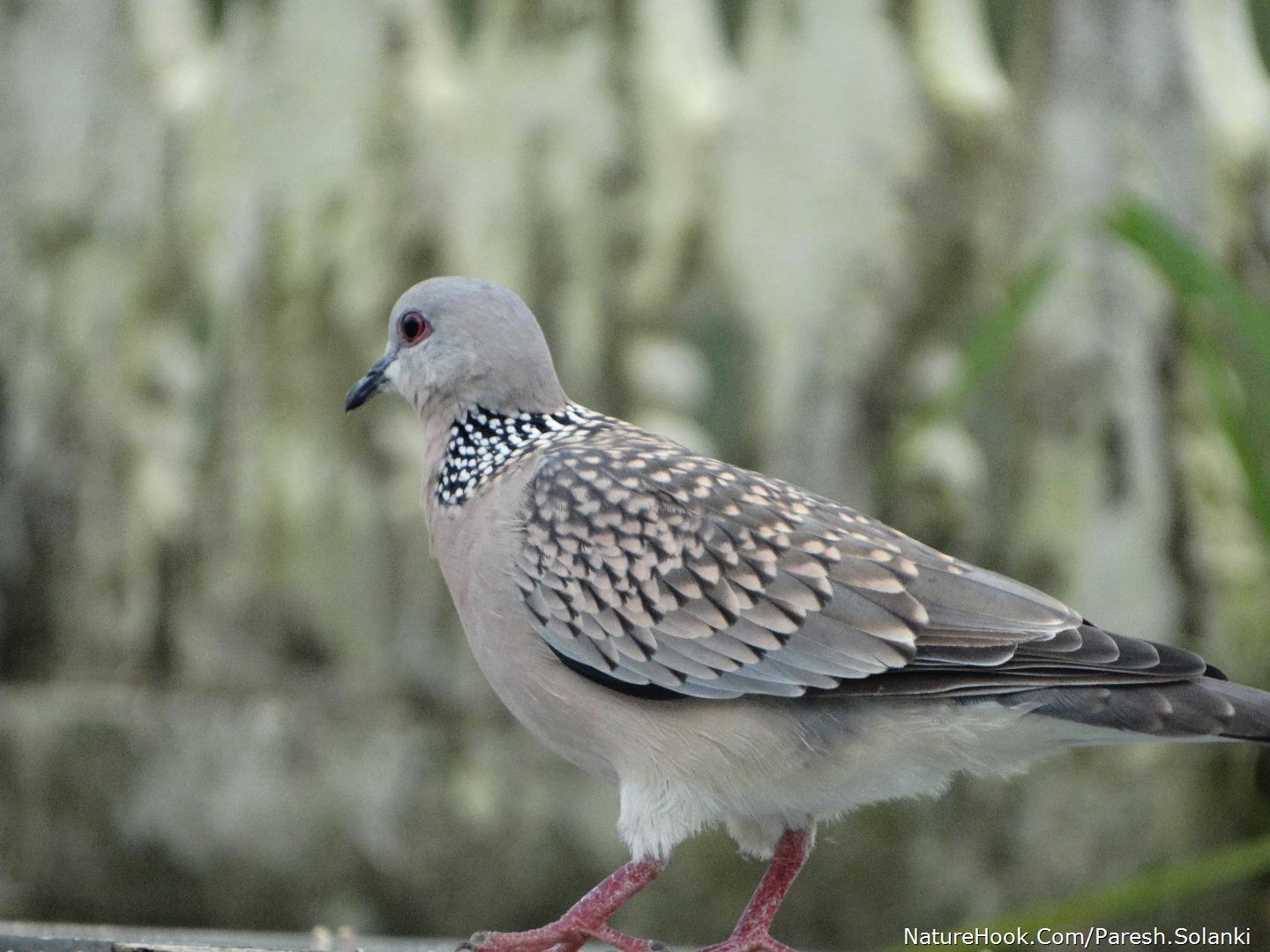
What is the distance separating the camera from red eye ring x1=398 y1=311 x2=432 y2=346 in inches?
130

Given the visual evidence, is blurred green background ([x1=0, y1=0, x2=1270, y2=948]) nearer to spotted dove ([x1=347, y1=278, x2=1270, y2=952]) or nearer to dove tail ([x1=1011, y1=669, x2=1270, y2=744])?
spotted dove ([x1=347, y1=278, x2=1270, y2=952])

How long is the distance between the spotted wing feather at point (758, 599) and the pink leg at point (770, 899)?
39cm

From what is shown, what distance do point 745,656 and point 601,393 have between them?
2.28 meters

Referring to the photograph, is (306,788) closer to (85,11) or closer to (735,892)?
(735,892)

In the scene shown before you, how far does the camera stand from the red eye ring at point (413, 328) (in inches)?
130

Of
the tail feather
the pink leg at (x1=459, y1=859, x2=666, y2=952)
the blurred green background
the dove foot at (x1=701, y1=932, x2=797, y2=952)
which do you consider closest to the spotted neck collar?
the pink leg at (x1=459, y1=859, x2=666, y2=952)

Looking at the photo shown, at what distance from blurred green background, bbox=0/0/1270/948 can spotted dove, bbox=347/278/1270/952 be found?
1841mm

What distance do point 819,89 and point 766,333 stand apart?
0.74m

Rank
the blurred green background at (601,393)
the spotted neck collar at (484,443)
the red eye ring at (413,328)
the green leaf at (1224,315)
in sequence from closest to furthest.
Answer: the green leaf at (1224,315), the spotted neck collar at (484,443), the red eye ring at (413,328), the blurred green background at (601,393)

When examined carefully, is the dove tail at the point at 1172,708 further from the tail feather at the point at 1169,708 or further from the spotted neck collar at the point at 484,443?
the spotted neck collar at the point at 484,443

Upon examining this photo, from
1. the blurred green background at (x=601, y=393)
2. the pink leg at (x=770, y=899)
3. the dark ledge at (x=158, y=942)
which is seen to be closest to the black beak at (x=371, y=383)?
the dark ledge at (x=158, y=942)

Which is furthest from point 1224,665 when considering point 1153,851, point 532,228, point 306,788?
point 306,788

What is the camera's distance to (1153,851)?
16.1 ft

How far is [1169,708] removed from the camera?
2598 millimetres
